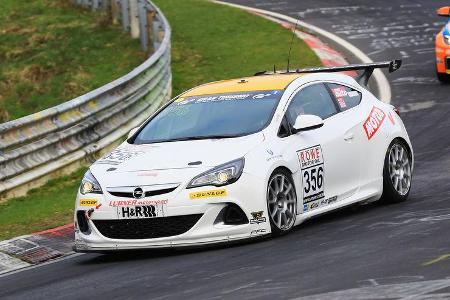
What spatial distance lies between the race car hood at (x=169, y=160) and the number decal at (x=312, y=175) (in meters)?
0.49

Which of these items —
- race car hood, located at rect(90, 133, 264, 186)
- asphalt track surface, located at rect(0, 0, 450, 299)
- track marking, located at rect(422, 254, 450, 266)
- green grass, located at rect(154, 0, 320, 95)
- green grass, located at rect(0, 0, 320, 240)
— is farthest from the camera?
green grass, located at rect(154, 0, 320, 95)

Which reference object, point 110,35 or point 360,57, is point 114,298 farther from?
point 110,35

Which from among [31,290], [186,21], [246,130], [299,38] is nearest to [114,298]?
[31,290]

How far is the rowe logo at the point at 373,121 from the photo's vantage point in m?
12.3

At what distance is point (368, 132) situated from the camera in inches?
484

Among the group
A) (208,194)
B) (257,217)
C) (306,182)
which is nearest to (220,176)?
(208,194)

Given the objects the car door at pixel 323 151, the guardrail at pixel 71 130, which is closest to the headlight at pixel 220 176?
the car door at pixel 323 151

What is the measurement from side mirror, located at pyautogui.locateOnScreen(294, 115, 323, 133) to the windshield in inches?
10.0

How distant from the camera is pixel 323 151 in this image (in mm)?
11555

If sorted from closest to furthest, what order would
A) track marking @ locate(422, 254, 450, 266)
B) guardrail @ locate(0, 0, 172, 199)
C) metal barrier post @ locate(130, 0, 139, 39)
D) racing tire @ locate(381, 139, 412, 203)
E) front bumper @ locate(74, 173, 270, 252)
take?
1. track marking @ locate(422, 254, 450, 266)
2. front bumper @ locate(74, 173, 270, 252)
3. racing tire @ locate(381, 139, 412, 203)
4. guardrail @ locate(0, 0, 172, 199)
5. metal barrier post @ locate(130, 0, 139, 39)

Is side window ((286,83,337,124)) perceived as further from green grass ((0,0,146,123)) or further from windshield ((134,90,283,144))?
green grass ((0,0,146,123))

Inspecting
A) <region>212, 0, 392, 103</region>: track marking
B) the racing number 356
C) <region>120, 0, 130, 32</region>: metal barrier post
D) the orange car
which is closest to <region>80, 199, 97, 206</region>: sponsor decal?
the racing number 356

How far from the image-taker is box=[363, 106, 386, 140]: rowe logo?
1231cm

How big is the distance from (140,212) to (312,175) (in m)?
1.76
